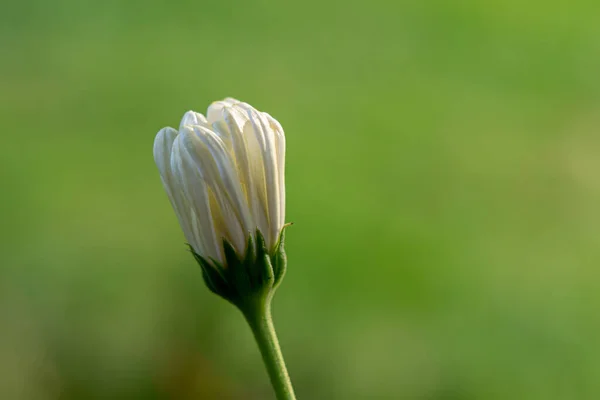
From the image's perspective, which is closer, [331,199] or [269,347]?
[269,347]

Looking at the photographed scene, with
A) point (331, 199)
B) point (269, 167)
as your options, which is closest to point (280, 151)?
point (269, 167)

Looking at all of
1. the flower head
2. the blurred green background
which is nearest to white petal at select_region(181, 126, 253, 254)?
the flower head

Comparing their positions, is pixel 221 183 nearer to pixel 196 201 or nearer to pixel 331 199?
pixel 196 201

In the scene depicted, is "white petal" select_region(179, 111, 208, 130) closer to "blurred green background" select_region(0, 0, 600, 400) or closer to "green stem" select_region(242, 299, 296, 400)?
"green stem" select_region(242, 299, 296, 400)

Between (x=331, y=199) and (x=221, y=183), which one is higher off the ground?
(x=221, y=183)

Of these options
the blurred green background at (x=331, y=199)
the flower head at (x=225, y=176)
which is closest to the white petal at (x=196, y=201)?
the flower head at (x=225, y=176)

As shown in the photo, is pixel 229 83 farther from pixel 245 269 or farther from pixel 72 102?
pixel 245 269

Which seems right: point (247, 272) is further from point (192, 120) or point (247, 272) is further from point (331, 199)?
point (331, 199)

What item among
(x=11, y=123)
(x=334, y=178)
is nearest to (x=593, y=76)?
(x=334, y=178)
